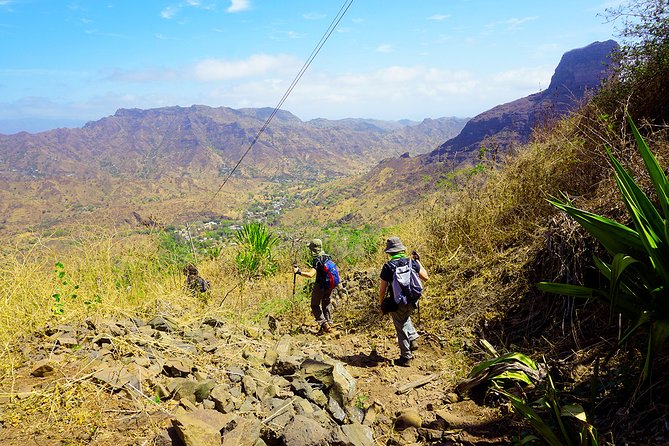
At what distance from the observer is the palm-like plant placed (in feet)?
30.2

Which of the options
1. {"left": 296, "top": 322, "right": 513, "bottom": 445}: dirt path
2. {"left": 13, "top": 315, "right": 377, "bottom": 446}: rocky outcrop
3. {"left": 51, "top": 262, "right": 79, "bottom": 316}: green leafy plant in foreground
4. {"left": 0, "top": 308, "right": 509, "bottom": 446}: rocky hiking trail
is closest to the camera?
{"left": 0, "top": 308, "right": 509, "bottom": 446}: rocky hiking trail

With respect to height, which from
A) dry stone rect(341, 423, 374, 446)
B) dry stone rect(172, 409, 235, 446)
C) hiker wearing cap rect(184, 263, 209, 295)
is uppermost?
dry stone rect(172, 409, 235, 446)

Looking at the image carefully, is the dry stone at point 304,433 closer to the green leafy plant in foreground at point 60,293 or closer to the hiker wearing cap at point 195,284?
the green leafy plant in foreground at point 60,293

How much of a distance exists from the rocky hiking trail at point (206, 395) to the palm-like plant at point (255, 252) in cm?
491

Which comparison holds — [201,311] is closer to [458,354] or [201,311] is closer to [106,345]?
[106,345]

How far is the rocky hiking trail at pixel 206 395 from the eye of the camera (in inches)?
90.0

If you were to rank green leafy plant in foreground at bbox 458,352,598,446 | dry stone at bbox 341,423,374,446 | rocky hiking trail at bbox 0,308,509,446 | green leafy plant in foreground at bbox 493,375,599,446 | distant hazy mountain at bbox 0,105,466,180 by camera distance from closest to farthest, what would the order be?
green leafy plant in foreground at bbox 493,375,599,446
green leafy plant in foreground at bbox 458,352,598,446
rocky hiking trail at bbox 0,308,509,446
dry stone at bbox 341,423,374,446
distant hazy mountain at bbox 0,105,466,180

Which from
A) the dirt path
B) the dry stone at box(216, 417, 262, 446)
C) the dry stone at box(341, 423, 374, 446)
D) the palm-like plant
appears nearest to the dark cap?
the dirt path

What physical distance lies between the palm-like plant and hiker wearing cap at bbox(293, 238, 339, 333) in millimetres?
3257

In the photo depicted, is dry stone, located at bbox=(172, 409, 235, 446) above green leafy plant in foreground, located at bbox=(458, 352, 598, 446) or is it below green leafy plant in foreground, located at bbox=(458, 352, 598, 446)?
above

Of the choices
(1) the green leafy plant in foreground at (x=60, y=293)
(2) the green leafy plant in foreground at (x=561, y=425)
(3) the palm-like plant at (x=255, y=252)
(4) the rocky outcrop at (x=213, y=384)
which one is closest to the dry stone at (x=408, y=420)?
(4) the rocky outcrop at (x=213, y=384)

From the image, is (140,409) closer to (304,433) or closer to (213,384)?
(213,384)

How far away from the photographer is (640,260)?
2414 mm

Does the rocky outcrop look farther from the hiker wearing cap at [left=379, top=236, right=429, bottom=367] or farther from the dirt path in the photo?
the hiker wearing cap at [left=379, top=236, right=429, bottom=367]
